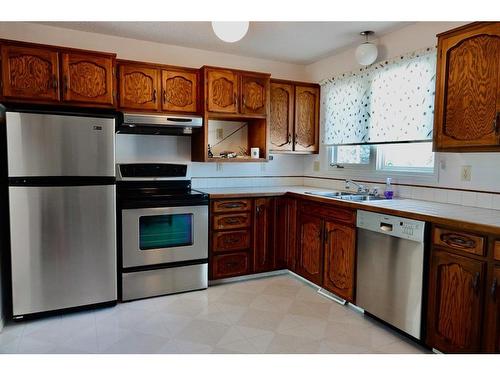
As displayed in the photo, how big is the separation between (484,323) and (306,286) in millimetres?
1676

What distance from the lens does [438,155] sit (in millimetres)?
2793

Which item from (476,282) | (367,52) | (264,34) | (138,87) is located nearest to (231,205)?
(138,87)

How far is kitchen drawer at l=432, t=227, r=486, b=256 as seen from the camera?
1900 mm

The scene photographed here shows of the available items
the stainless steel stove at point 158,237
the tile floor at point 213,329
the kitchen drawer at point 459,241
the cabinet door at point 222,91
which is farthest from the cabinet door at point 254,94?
the kitchen drawer at point 459,241

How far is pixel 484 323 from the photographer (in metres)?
1.88

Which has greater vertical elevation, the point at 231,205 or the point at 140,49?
the point at 140,49

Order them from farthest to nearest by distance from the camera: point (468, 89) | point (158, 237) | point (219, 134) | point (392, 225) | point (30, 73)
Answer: point (219, 134), point (158, 237), point (30, 73), point (392, 225), point (468, 89)

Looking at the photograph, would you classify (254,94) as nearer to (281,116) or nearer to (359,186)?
(281,116)

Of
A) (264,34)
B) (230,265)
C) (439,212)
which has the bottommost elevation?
(230,265)

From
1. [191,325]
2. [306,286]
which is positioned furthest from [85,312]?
[306,286]

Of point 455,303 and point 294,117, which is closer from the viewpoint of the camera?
point 455,303

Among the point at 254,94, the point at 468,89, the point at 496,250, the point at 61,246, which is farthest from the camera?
the point at 254,94

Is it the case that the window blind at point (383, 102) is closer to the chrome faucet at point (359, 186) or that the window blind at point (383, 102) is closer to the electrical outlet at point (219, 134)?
the chrome faucet at point (359, 186)

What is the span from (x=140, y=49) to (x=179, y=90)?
0.59 metres
